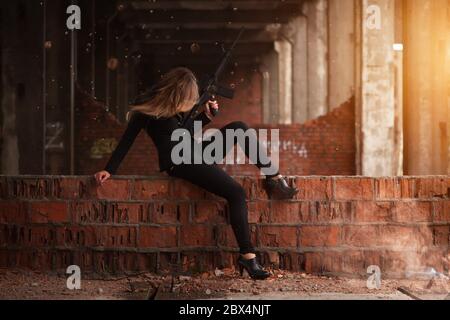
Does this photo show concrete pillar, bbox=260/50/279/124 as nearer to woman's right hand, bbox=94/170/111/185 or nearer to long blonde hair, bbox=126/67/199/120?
long blonde hair, bbox=126/67/199/120

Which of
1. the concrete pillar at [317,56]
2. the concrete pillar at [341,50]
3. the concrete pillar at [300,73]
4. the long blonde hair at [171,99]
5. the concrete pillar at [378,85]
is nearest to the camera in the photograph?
the long blonde hair at [171,99]

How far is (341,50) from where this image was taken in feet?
38.1

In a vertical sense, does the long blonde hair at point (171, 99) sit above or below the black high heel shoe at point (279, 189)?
above

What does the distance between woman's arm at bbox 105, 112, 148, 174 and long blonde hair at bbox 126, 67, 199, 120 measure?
7 cm

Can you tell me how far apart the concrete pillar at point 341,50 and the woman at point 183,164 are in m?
7.40

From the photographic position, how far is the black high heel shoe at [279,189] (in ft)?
13.1

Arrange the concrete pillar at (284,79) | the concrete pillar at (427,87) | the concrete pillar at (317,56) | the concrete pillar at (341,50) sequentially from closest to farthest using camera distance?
the concrete pillar at (427,87), the concrete pillar at (341,50), the concrete pillar at (317,56), the concrete pillar at (284,79)

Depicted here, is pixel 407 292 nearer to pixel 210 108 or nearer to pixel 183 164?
pixel 183 164

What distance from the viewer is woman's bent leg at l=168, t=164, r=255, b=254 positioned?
3867 millimetres

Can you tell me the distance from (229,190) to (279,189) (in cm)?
34

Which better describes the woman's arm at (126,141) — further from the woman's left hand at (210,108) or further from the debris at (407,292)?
the debris at (407,292)

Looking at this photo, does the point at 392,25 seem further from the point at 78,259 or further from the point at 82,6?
the point at 78,259

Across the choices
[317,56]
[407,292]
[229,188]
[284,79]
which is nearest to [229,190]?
[229,188]

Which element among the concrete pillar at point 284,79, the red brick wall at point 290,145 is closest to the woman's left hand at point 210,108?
the red brick wall at point 290,145
